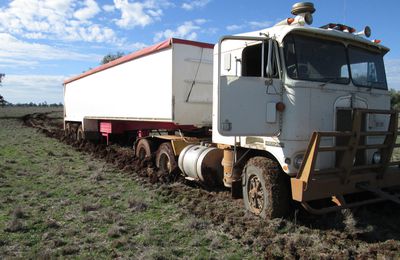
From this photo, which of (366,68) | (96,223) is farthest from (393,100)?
(96,223)

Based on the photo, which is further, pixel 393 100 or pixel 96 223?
pixel 393 100

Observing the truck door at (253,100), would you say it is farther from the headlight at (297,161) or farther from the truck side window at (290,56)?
the headlight at (297,161)

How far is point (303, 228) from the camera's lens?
564cm

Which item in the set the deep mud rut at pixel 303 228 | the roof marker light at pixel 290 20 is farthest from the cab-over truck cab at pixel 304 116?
the deep mud rut at pixel 303 228

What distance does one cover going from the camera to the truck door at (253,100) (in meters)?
5.60

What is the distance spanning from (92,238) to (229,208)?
7.99 ft

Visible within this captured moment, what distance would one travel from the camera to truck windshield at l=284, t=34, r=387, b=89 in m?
5.79

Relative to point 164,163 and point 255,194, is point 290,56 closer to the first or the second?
point 255,194

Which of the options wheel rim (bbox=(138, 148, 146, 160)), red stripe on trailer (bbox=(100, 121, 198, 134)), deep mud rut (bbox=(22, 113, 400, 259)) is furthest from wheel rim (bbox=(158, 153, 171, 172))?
deep mud rut (bbox=(22, 113, 400, 259))

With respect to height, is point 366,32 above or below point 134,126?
above

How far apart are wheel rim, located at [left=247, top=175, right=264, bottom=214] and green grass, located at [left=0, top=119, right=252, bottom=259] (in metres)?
0.84

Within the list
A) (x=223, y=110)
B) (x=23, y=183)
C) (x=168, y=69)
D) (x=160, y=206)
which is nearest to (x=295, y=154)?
(x=223, y=110)

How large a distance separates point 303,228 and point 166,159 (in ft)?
15.5

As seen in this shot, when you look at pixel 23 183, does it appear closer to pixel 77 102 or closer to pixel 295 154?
pixel 295 154
